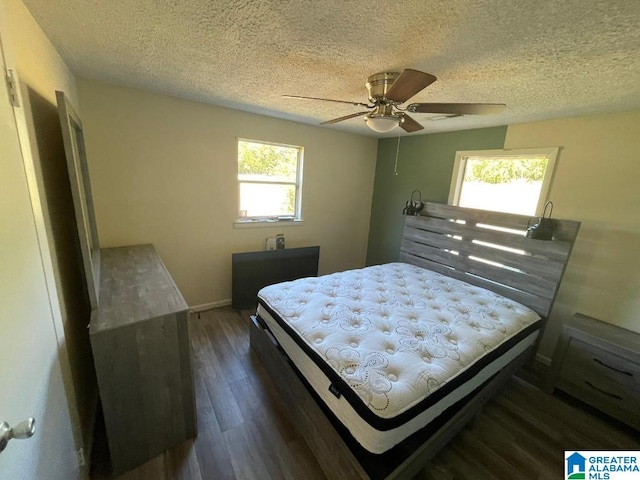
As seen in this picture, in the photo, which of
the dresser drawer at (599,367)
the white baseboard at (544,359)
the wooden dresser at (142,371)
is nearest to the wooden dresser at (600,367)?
the dresser drawer at (599,367)

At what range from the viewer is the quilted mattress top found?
4.37ft

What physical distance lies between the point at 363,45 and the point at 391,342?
5.37ft

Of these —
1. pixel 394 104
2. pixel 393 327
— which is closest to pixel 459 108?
pixel 394 104

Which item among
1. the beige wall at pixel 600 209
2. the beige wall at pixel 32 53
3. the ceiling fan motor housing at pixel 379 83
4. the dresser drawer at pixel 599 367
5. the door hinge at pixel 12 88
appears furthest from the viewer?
the beige wall at pixel 600 209

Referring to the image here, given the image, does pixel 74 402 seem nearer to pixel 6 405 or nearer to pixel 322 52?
pixel 6 405

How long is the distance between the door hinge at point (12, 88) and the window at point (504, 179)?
11.4 feet

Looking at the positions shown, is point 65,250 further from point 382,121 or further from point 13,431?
point 382,121

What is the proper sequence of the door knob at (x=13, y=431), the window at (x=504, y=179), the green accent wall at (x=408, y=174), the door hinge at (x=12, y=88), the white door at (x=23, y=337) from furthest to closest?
the green accent wall at (x=408, y=174) → the window at (x=504, y=179) → the door hinge at (x=12, y=88) → the white door at (x=23, y=337) → the door knob at (x=13, y=431)

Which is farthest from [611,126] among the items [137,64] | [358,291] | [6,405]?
[6,405]

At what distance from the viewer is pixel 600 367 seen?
193cm

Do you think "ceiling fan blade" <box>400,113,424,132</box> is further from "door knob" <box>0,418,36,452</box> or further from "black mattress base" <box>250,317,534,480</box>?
"door knob" <box>0,418,36,452</box>

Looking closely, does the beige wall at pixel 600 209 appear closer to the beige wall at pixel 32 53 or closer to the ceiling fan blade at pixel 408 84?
the ceiling fan blade at pixel 408 84

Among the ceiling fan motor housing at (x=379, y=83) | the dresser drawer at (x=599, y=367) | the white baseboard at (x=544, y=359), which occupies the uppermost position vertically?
the ceiling fan motor housing at (x=379, y=83)

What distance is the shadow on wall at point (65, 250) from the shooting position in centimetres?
120
